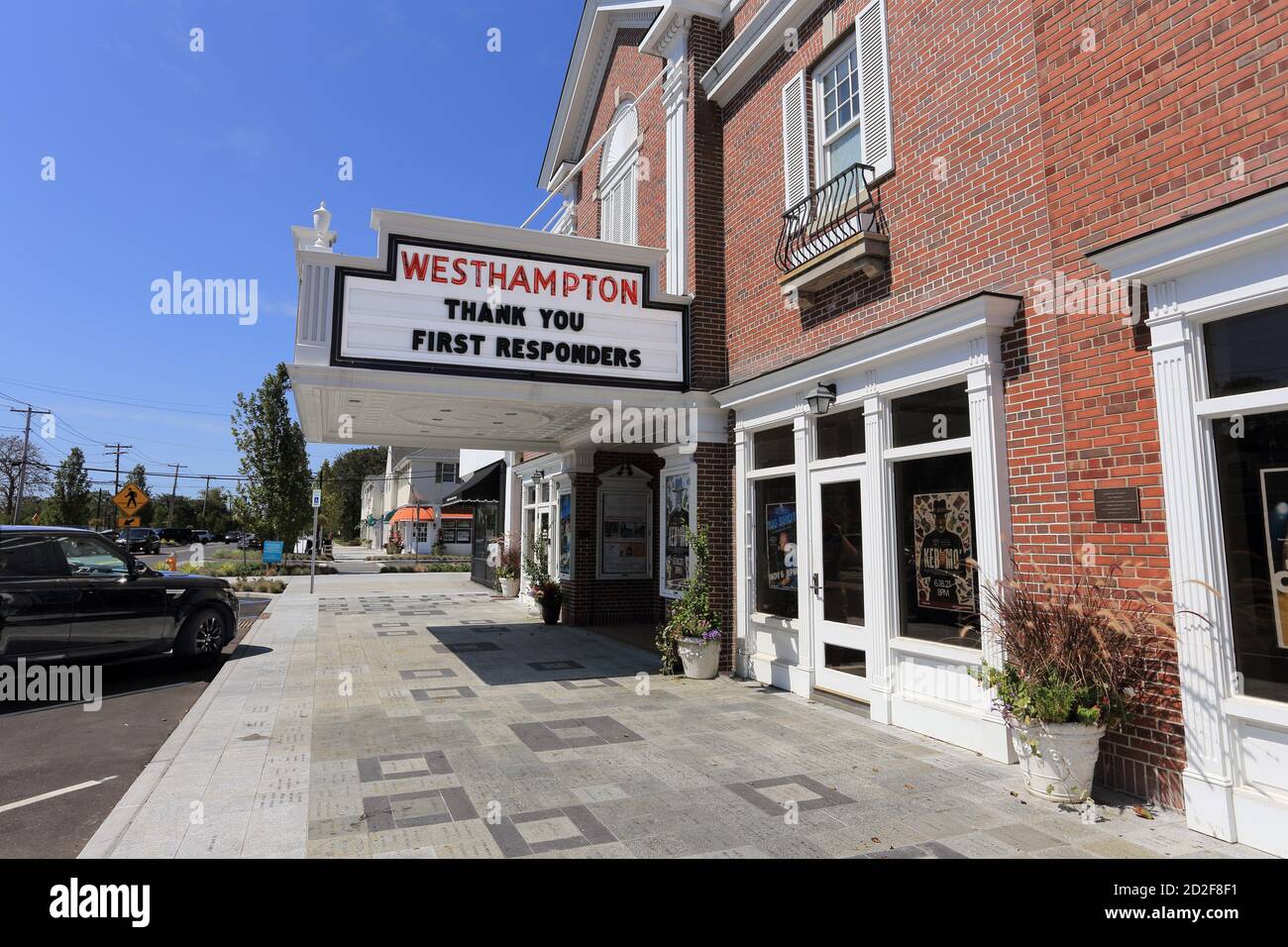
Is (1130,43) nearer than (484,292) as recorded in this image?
Yes

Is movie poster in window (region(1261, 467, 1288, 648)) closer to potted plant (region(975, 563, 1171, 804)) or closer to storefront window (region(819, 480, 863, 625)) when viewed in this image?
potted plant (region(975, 563, 1171, 804))

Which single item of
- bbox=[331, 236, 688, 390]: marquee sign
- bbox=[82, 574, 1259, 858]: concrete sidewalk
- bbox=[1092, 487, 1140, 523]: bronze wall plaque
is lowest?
bbox=[82, 574, 1259, 858]: concrete sidewalk

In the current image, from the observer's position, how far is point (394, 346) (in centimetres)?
821

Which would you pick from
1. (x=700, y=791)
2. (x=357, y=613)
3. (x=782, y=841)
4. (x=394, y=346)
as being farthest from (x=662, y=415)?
(x=357, y=613)

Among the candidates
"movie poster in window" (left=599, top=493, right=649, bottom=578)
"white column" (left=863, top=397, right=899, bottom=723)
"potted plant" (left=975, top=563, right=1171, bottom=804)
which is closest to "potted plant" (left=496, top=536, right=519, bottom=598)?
"movie poster in window" (left=599, top=493, right=649, bottom=578)

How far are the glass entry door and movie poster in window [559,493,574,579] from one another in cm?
705

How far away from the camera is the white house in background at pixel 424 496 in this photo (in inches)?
1838

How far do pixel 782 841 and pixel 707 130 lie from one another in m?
9.14

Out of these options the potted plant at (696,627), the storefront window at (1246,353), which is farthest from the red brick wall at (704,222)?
the storefront window at (1246,353)

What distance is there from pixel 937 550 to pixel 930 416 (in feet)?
3.89

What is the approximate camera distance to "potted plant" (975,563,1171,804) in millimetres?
4484

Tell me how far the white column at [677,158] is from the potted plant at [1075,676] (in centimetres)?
652

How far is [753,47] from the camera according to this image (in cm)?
888

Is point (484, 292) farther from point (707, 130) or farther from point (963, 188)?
point (963, 188)
